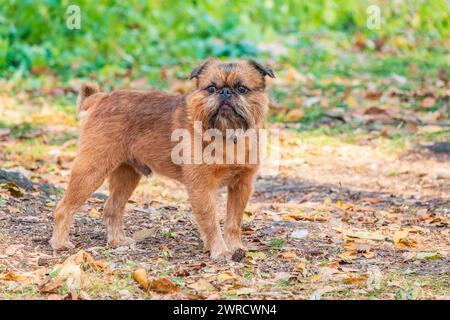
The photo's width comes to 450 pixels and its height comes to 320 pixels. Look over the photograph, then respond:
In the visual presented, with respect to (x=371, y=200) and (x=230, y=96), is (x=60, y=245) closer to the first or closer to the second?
(x=230, y=96)

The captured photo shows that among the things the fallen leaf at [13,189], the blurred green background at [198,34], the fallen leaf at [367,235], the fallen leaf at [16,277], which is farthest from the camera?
the blurred green background at [198,34]

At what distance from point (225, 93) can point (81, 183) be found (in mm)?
1289

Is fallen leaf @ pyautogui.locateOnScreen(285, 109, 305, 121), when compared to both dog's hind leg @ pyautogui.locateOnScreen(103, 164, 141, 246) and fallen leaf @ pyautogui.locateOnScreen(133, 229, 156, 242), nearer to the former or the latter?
dog's hind leg @ pyautogui.locateOnScreen(103, 164, 141, 246)

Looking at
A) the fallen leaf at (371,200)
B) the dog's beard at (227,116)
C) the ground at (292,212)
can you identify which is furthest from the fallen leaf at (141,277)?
the fallen leaf at (371,200)

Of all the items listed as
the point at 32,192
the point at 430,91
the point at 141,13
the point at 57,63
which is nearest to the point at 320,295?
the point at 32,192

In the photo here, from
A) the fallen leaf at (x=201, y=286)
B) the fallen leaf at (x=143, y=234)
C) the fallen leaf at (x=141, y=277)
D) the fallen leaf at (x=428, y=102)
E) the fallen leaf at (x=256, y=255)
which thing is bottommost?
the fallen leaf at (x=143, y=234)

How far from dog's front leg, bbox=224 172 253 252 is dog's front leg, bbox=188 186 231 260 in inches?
7.6

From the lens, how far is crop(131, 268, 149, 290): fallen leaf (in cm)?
483

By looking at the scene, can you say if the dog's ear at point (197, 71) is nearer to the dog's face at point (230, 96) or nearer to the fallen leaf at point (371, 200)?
the dog's face at point (230, 96)

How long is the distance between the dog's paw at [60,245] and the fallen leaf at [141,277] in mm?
1071

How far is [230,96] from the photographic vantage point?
5.55 metres

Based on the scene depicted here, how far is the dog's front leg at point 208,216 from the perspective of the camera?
5.71 metres
